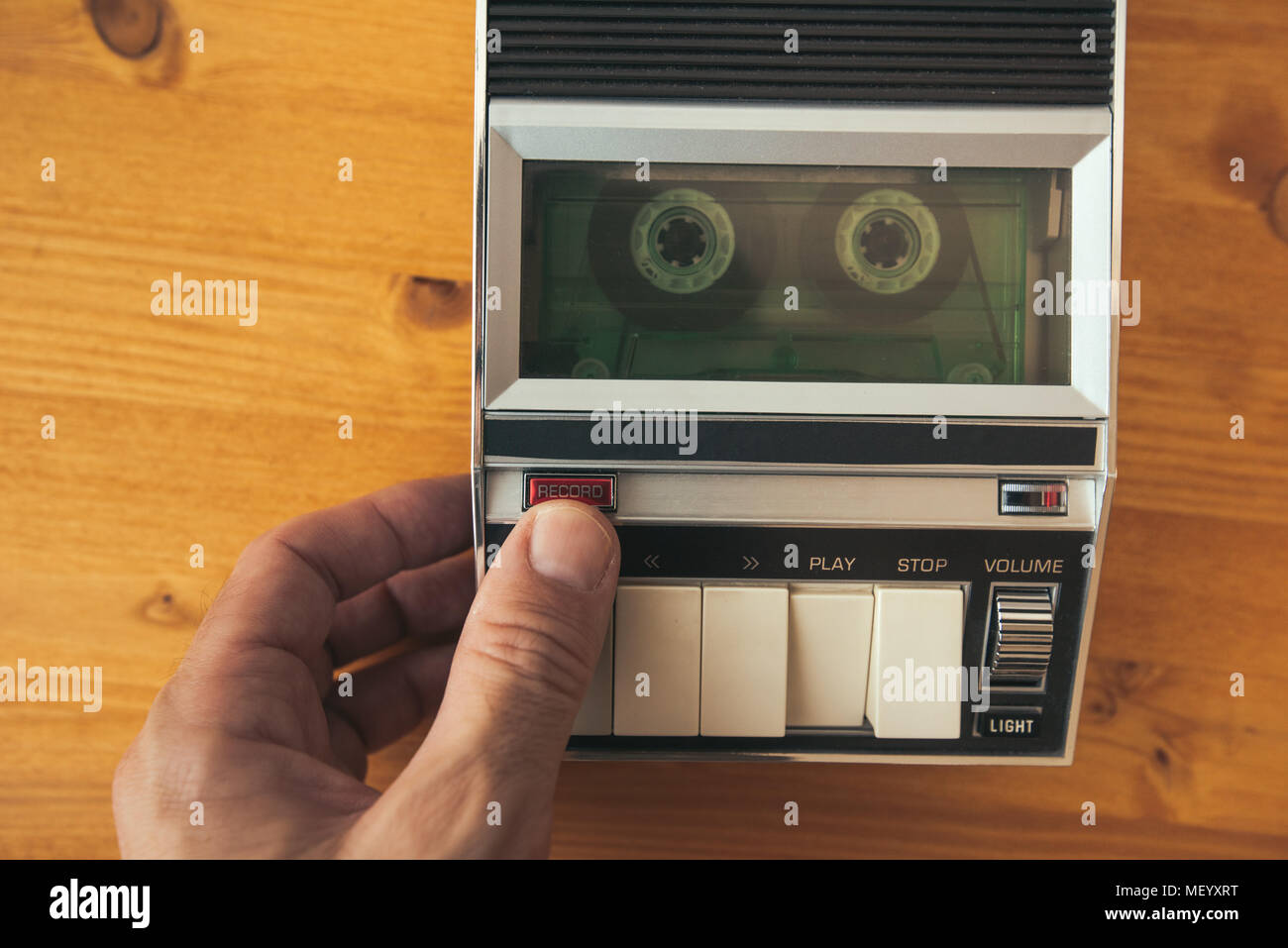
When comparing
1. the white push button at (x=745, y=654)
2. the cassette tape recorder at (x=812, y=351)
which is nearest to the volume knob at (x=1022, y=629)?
the cassette tape recorder at (x=812, y=351)

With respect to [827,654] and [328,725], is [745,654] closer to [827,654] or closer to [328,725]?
[827,654]

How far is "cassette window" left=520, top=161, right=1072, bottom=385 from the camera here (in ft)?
1.79

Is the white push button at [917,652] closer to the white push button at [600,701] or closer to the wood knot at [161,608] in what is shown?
the white push button at [600,701]

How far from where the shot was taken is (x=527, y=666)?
461 mm

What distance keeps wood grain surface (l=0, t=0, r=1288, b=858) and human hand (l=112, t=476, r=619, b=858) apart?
0.15 meters

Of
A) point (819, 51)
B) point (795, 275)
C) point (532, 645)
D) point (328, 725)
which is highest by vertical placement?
point (819, 51)

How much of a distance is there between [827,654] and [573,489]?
0.21 metres

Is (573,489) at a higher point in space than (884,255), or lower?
lower

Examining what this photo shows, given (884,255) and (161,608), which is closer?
(884,255)

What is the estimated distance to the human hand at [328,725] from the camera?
0.43m

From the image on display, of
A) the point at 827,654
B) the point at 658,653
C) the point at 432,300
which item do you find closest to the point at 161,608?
the point at 432,300

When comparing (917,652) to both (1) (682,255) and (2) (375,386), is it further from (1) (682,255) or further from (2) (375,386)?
(2) (375,386)
